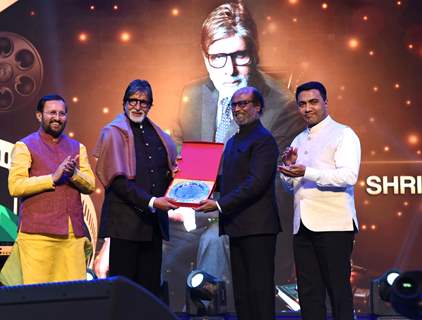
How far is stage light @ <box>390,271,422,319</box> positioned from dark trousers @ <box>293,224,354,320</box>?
6.37 feet

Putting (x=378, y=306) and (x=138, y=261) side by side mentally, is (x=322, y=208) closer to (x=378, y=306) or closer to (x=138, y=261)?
(x=138, y=261)

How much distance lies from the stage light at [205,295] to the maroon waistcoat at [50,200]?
185cm

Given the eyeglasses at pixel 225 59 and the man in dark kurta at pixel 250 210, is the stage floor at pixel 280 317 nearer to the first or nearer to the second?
the man in dark kurta at pixel 250 210

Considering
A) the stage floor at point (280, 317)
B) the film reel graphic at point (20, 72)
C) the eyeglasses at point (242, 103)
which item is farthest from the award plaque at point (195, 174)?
the film reel graphic at point (20, 72)

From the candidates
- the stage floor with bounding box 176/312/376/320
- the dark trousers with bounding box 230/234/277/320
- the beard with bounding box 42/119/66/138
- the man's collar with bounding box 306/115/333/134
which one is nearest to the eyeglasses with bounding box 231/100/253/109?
the man's collar with bounding box 306/115/333/134

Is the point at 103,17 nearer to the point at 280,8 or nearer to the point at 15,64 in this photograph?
the point at 15,64

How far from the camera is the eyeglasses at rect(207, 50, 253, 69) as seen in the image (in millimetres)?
5789

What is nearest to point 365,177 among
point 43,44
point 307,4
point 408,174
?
point 408,174

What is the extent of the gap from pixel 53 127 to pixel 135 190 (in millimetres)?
533

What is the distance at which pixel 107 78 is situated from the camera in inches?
228

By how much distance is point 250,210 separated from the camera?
3.42 meters

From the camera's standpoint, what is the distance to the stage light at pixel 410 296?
4.65ft

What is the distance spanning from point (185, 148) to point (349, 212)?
935 millimetres

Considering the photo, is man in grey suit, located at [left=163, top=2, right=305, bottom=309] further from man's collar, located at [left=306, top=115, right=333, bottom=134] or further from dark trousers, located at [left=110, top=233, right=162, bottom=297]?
dark trousers, located at [left=110, top=233, right=162, bottom=297]
